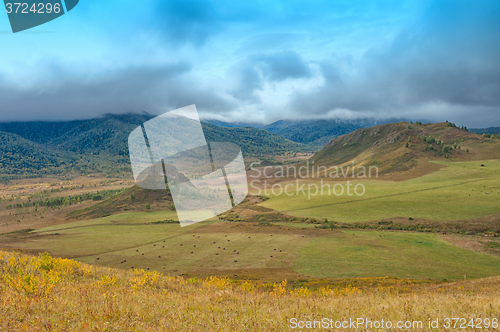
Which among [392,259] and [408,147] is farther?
[408,147]

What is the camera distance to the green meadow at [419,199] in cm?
5544

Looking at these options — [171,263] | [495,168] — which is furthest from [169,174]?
[495,168]

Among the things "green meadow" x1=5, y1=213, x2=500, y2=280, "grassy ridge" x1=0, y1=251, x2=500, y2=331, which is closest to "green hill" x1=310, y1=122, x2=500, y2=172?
"green meadow" x1=5, y1=213, x2=500, y2=280

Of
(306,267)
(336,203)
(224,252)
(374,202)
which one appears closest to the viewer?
(306,267)

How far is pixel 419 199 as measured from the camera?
217 ft

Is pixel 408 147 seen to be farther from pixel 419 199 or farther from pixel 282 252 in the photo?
pixel 282 252

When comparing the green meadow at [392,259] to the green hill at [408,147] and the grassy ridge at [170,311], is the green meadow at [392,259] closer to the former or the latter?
the grassy ridge at [170,311]

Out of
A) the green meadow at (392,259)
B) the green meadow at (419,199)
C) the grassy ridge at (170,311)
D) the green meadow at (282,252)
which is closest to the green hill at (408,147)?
the green meadow at (419,199)

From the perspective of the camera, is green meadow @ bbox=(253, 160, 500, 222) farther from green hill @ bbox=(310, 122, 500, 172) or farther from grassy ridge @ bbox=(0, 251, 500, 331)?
grassy ridge @ bbox=(0, 251, 500, 331)

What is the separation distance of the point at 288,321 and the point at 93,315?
5.71m

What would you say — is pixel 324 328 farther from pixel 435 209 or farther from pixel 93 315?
pixel 435 209

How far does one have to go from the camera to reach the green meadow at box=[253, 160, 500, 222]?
2183 inches

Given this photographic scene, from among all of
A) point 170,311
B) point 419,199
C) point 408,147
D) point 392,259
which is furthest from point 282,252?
point 408,147

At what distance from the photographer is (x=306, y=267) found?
29.5 meters
